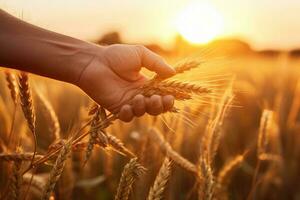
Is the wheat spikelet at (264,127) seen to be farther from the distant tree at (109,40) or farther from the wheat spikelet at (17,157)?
the wheat spikelet at (17,157)

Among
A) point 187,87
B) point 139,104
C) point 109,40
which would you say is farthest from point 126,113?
point 109,40

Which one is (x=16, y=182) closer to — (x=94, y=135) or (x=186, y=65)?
(x=94, y=135)

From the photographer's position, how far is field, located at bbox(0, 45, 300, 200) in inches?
60.4

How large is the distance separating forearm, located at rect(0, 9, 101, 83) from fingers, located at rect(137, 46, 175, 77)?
0.18m

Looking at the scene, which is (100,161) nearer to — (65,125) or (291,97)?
(65,125)

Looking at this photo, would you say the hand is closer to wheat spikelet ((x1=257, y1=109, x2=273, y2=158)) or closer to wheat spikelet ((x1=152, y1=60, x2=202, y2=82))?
wheat spikelet ((x1=152, y1=60, x2=202, y2=82))

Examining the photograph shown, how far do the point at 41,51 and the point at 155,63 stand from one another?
0.40 metres

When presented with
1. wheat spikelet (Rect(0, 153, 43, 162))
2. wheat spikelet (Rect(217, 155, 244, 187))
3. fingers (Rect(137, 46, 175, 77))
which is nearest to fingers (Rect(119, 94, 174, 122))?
fingers (Rect(137, 46, 175, 77))

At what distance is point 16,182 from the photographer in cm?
155

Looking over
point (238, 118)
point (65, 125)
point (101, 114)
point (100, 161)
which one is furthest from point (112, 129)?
point (238, 118)

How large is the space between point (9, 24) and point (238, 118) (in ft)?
12.0

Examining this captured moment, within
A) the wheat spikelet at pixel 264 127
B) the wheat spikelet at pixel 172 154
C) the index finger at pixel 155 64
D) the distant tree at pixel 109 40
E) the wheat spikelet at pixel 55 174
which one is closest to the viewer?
the wheat spikelet at pixel 55 174

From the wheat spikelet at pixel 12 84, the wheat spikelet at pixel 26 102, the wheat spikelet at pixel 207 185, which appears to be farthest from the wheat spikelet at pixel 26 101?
the wheat spikelet at pixel 207 185

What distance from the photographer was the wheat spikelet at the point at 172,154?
1.91 meters
